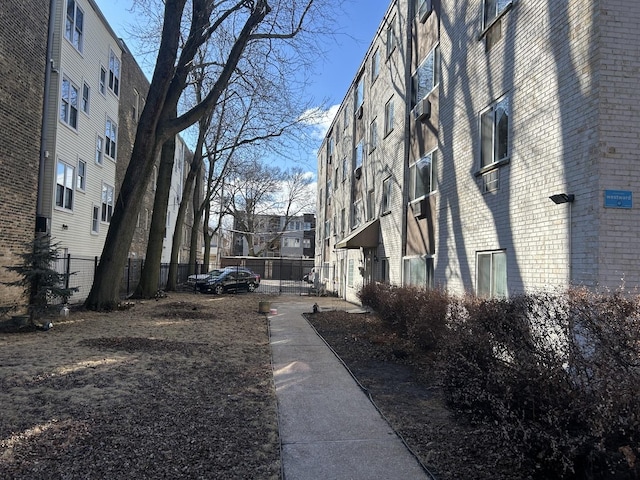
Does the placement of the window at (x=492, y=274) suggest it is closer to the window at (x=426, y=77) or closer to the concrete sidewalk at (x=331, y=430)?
the concrete sidewalk at (x=331, y=430)

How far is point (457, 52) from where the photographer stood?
10.6m

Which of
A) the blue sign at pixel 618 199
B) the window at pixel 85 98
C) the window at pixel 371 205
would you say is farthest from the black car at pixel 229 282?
the blue sign at pixel 618 199

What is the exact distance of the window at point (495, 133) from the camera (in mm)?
8266

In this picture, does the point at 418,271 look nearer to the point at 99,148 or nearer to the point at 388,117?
the point at 388,117

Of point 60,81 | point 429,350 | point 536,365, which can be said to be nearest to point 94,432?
point 536,365

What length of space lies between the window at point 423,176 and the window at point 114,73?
594 inches

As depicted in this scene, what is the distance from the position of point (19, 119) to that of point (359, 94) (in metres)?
15.4

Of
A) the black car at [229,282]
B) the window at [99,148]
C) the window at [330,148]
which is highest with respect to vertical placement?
the window at [330,148]

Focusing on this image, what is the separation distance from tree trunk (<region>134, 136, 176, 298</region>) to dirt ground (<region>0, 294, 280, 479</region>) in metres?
10.3

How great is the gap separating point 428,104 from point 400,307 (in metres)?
5.85

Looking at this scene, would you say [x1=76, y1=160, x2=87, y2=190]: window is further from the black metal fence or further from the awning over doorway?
the awning over doorway

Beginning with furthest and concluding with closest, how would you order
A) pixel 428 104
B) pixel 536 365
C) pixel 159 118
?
pixel 159 118 < pixel 428 104 < pixel 536 365

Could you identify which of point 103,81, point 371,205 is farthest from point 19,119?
point 371,205

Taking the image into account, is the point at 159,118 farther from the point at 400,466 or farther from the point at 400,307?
the point at 400,466
